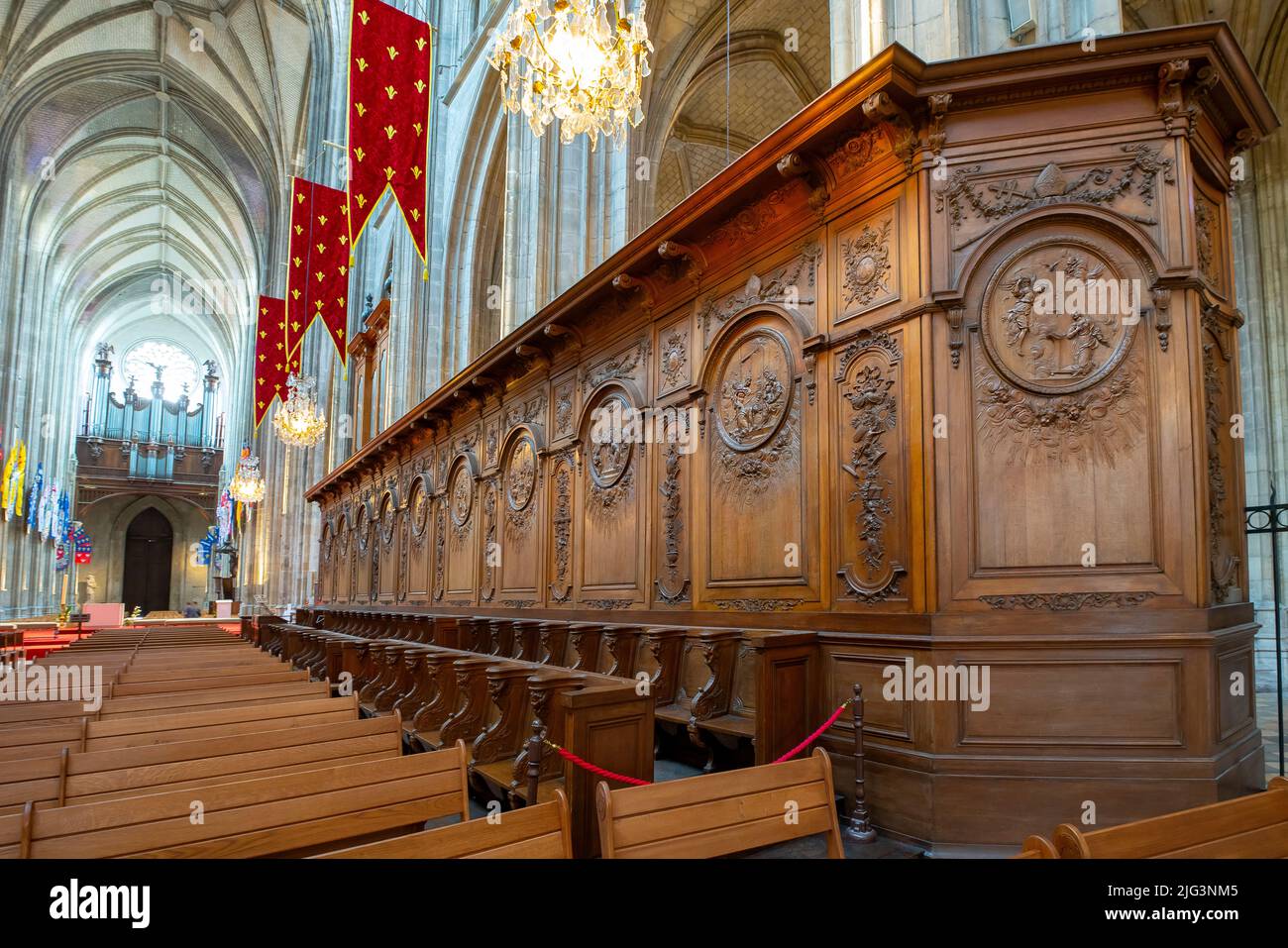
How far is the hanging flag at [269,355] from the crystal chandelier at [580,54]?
53.2 feet

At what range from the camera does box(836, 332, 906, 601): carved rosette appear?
4.42m

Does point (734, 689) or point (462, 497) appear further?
point (462, 497)

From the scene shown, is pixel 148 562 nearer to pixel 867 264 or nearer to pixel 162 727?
pixel 162 727

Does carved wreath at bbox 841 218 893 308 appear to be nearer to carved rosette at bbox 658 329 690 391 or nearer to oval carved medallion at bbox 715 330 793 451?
oval carved medallion at bbox 715 330 793 451

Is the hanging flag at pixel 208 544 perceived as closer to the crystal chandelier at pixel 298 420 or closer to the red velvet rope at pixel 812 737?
the crystal chandelier at pixel 298 420

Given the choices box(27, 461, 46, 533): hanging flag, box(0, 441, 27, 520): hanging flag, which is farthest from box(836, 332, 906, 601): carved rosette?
box(27, 461, 46, 533): hanging flag

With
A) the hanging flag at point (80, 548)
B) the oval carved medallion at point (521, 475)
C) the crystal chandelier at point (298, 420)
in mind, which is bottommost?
the hanging flag at point (80, 548)

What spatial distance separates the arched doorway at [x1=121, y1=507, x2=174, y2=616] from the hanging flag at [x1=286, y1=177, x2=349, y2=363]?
35.4 metres

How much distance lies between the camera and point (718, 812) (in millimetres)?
2303

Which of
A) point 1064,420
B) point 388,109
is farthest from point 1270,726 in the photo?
point 388,109

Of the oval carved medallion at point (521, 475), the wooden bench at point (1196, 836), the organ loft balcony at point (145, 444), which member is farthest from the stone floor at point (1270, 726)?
the organ loft balcony at point (145, 444)

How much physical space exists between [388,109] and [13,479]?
842 inches

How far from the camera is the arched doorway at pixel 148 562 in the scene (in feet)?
147

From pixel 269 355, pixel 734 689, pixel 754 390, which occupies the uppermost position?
pixel 269 355
